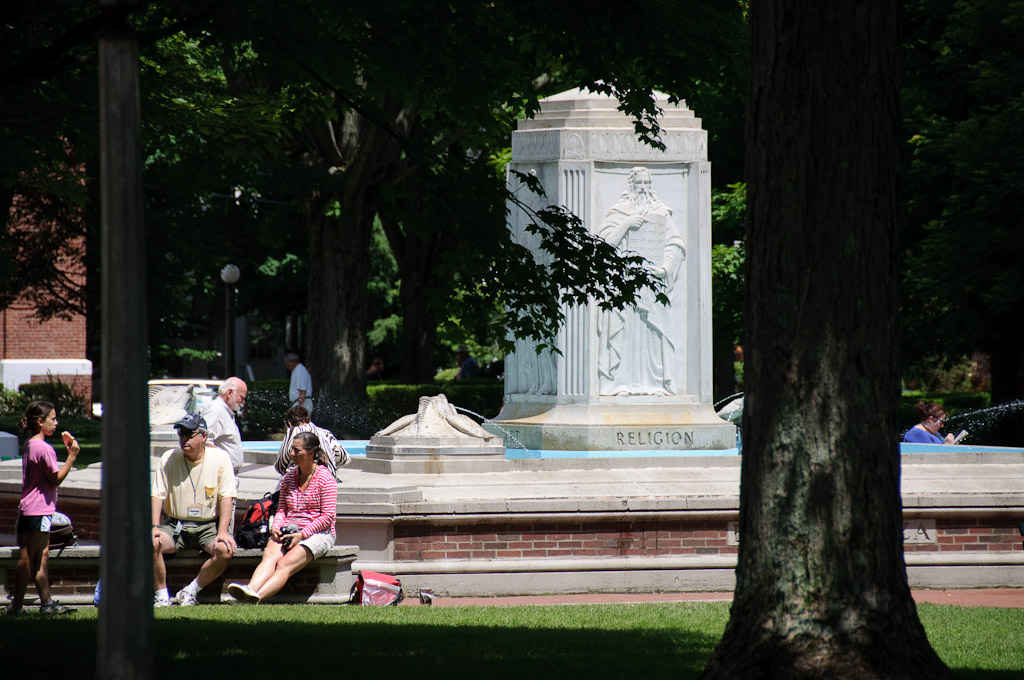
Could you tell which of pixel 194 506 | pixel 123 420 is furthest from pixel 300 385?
pixel 123 420

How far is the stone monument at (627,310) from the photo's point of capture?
1430 cm

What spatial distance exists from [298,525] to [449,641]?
2169 millimetres

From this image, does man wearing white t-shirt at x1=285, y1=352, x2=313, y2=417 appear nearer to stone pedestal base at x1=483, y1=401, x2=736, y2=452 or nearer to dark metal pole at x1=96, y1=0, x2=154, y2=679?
stone pedestal base at x1=483, y1=401, x2=736, y2=452

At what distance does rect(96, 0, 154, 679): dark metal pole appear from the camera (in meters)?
4.92

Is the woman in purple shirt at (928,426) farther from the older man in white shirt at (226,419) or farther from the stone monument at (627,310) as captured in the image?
the older man in white shirt at (226,419)

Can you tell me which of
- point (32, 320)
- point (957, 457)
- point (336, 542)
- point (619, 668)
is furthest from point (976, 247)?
point (32, 320)

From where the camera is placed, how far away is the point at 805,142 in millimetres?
5547

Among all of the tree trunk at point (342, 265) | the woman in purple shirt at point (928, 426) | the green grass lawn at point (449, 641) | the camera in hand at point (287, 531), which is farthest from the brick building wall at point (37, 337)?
the green grass lawn at point (449, 641)

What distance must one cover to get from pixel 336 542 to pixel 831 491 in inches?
239

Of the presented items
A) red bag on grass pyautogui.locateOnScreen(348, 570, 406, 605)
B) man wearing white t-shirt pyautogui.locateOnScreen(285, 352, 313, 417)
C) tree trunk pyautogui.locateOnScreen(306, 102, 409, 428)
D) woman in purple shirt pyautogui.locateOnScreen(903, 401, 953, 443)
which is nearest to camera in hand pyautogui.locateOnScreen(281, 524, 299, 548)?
red bag on grass pyautogui.locateOnScreen(348, 570, 406, 605)

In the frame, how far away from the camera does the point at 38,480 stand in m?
9.34

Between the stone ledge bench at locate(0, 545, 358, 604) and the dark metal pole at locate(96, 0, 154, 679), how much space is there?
4.78 m

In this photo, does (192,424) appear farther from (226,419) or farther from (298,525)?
(226,419)

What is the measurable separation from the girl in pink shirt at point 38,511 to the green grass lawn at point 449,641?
0.38m
